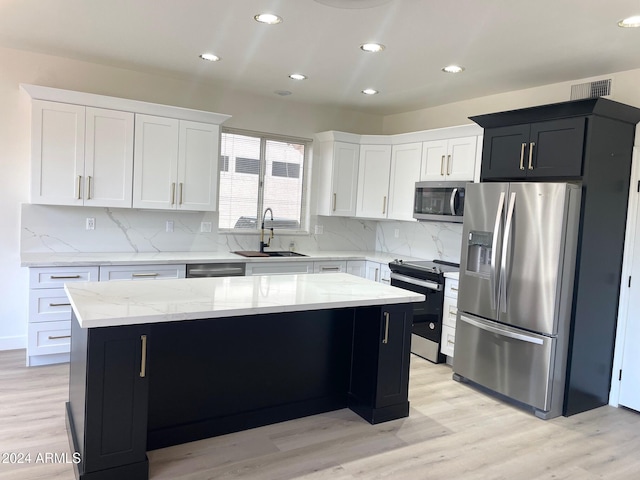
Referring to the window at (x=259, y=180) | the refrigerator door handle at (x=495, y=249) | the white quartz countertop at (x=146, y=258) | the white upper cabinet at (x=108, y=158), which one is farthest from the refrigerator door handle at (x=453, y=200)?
the white upper cabinet at (x=108, y=158)

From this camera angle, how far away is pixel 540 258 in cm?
329

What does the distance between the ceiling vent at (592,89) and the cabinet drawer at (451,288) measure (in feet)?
6.08

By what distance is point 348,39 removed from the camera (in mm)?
3279

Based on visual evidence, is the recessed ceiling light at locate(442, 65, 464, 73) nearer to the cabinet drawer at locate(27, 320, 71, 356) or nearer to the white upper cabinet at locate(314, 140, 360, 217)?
the white upper cabinet at locate(314, 140, 360, 217)

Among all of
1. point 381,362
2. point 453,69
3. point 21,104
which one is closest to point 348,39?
point 453,69

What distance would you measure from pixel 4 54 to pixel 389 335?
395 centimetres

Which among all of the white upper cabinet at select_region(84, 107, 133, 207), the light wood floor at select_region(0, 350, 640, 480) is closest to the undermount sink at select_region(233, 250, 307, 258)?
the white upper cabinet at select_region(84, 107, 133, 207)

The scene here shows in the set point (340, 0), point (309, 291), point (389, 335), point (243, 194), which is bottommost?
point (389, 335)

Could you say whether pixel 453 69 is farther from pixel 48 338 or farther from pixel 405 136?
pixel 48 338

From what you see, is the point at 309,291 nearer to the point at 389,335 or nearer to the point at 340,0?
the point at 389,335

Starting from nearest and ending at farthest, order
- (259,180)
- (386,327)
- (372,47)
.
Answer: (386,327)
(372,47)
(259,180)

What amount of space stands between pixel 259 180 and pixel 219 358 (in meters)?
2.90

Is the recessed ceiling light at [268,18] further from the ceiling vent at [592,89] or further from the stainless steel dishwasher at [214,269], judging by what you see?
the ceiling vent at [592,89]

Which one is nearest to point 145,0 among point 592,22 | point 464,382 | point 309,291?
point 309,291
